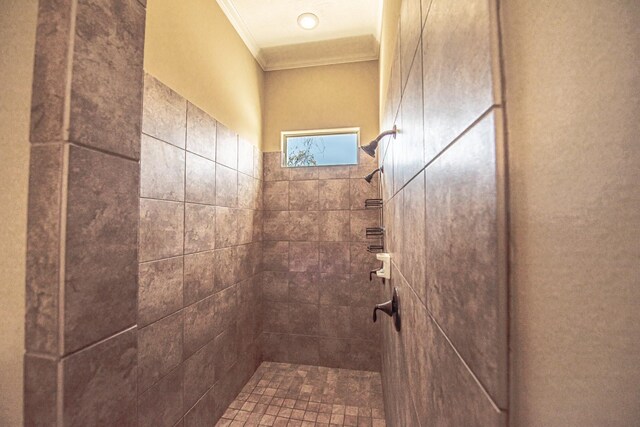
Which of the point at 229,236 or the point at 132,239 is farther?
the point at 229,236

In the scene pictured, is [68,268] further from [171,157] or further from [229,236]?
[229,236]

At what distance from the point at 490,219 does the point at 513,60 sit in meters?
0.16

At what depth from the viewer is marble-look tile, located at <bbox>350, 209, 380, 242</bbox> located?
2.31 meters

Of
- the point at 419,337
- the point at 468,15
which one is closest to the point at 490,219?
the point at 468,15

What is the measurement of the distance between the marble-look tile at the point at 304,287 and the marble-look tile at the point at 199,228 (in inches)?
36.8

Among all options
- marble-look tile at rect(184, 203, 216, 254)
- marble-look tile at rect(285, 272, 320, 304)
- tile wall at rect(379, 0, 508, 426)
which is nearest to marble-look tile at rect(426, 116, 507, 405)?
tile wall at rect(379, 0, 508, 426)

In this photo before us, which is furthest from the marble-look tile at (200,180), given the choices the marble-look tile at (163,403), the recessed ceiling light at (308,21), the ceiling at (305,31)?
the recessed ceiling light at (308,21)

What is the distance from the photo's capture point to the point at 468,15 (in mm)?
338

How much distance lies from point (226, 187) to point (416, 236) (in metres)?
1.50

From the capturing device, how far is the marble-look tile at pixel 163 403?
119 centimetres

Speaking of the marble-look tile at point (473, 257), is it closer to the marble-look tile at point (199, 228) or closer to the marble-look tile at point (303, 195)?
the marble-look tile at point (199, 228)

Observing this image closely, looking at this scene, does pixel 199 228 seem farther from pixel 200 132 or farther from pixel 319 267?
pixel 319 267

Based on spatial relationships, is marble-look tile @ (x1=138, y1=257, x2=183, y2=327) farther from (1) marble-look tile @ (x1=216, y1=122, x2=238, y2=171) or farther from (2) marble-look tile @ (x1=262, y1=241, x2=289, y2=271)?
(2) marble-look tile @ (x1=262, y1=241, x2=289, y2=271)

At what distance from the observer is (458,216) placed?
380 millimetres
